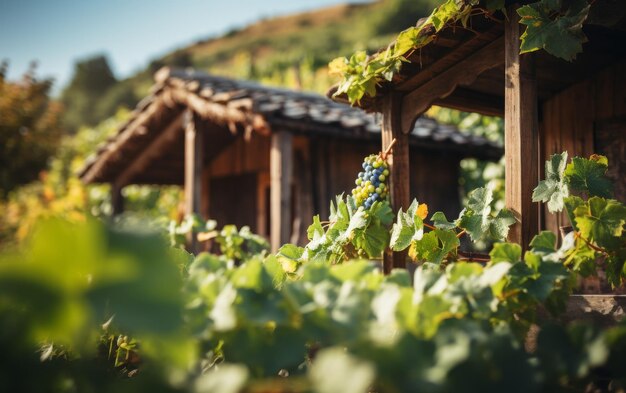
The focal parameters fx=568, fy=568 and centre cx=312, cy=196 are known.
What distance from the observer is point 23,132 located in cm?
1577

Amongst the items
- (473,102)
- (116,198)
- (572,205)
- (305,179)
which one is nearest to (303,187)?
(305,179)

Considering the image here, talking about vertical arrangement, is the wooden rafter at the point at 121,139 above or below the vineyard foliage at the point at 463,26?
above

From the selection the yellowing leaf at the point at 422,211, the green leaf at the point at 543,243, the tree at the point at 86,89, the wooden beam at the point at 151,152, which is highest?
the tree at the point at 86,89

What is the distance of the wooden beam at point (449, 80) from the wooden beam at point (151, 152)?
478 cm

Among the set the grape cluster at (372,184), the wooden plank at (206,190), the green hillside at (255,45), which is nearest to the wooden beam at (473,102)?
the grape cluster at (372,184)

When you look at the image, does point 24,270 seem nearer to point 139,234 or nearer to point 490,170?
point 139,234

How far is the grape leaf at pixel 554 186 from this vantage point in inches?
97.6

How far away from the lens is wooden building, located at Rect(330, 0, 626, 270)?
2807 millimetres

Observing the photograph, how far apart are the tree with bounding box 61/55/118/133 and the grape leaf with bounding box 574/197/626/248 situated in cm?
3905

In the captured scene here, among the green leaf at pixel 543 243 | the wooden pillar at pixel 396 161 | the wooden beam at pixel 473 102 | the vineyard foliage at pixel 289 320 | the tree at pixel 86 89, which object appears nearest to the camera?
the vineyard foliage at pixel 289 320

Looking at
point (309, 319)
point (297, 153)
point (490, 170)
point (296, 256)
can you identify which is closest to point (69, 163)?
point (297, 153)

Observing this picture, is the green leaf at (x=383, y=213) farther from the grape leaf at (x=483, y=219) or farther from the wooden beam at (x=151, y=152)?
the wooden beam at (x=151, y=152)

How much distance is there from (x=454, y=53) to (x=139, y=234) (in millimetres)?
2656

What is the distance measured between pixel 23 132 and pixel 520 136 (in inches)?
626
